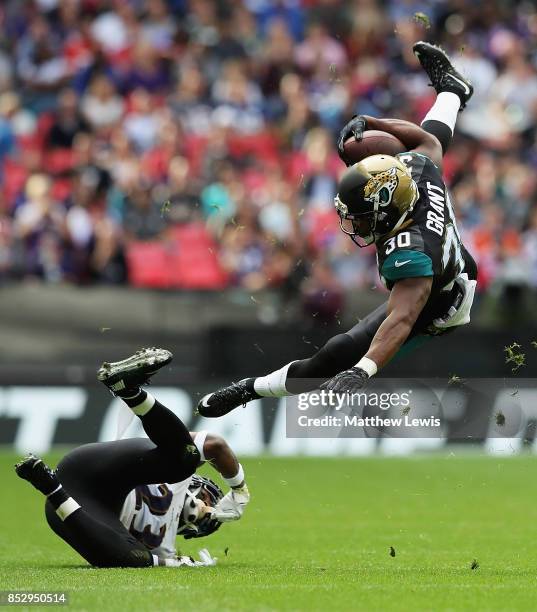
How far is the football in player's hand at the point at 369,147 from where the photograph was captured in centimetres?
910

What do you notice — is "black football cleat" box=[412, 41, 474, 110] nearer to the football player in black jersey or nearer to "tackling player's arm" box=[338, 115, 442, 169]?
the football player in black jersey

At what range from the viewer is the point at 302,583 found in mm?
7438

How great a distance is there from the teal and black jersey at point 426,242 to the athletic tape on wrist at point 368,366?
0.65 metres

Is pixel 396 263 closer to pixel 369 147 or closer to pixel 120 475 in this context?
pixel 369 147

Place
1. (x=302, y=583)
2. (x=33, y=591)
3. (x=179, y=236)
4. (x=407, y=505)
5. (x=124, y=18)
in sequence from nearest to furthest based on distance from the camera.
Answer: (x=33, y=591) → (x=302, y=583) → (x=407, y=505) → (x=179, y=236) → (x=124, y=18)

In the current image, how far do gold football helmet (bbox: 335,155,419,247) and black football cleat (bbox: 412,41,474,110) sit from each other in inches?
67.1

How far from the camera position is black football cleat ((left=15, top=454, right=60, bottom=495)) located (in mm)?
7867

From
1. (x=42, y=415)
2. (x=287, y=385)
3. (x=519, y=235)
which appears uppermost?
(x=287, y=385)

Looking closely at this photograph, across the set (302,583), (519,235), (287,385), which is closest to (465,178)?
(519,235)

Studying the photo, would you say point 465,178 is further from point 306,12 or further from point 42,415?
point 42,415

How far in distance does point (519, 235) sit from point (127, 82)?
20.9 feet

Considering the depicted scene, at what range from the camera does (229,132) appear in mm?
18609

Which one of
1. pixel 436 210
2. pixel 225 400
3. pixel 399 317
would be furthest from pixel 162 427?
pixel 436 210

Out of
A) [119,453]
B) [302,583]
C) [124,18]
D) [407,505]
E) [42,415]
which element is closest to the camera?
[302,583]
